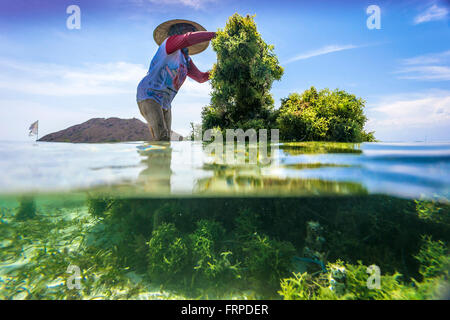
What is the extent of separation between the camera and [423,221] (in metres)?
4.55

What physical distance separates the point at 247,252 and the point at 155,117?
5710 mm

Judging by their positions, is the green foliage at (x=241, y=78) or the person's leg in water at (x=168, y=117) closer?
the green foliage at (x=241, y=78)

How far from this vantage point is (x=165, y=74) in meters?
7.19

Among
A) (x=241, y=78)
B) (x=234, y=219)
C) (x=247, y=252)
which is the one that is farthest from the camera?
(x=241, y=78)

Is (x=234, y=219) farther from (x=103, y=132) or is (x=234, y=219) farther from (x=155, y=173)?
(x=103, y=132)

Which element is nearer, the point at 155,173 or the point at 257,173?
the point at 257,173

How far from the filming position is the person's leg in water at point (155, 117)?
283 inches

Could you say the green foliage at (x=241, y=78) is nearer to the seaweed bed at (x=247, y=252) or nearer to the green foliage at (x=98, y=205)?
the seaweed bed at (x=247, y=252)

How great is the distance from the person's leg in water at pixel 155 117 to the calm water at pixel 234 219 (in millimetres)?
2110

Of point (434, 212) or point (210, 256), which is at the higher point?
point (434, 212)

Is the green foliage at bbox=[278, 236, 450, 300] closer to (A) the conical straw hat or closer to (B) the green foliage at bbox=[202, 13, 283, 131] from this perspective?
(B) the green foliage at bbox=[202, 13, 283, 131]

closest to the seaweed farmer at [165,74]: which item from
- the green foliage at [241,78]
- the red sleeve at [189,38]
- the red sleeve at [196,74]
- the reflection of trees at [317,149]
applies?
the red sleeve at [189,38]

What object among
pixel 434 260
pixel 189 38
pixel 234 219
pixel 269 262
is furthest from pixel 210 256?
pixel 189 38
